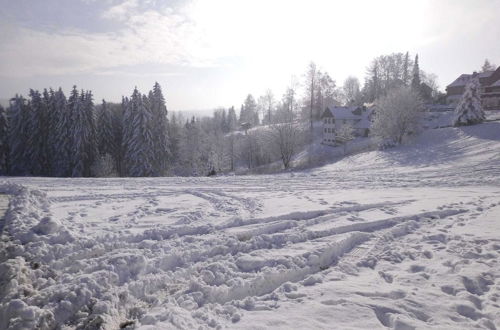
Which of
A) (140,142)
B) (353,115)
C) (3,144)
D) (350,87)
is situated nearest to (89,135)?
(140,142)

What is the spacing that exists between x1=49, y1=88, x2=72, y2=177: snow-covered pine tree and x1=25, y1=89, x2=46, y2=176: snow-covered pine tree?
1.42 meters

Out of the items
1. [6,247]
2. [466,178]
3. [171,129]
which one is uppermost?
[171,129]

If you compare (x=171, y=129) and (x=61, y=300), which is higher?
(x=171, y=129)

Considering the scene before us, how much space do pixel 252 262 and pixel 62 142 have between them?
40084mm

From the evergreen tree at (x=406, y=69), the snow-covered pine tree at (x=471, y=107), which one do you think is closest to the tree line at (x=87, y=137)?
the snow-covered pine tree at (x=471, y=107)

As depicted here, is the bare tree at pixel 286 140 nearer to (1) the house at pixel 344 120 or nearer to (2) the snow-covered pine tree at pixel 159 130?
(1) the house at pixel 344 120

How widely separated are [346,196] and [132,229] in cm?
798

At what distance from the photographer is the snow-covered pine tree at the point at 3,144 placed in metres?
37.4

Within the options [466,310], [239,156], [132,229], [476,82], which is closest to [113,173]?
[239,156]

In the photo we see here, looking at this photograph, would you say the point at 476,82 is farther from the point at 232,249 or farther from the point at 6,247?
the point at 6,247

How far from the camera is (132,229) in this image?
752 centimetres

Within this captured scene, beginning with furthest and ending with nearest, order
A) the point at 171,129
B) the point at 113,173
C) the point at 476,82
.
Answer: the point at 171,129, the point at 113,173, the point at 476,82

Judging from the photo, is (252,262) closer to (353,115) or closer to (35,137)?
(35,137)

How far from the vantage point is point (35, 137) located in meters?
37.8
